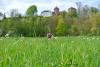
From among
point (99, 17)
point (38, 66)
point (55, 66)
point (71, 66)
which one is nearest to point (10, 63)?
point (38, 66)

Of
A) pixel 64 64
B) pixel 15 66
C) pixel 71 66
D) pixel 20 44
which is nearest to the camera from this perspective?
pixel 71 66

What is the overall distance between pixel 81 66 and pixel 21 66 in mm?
402

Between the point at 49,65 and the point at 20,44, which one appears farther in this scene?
the point at 20,44

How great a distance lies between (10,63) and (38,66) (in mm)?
175

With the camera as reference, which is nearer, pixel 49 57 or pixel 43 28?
pixel 49 57


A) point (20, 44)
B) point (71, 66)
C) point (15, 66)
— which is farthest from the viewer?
point (20, 44)

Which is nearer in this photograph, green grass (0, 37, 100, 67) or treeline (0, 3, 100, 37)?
green grass (0, 37, 100, 67)

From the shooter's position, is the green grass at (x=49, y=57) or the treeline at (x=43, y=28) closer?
the green grass at (x=49, y=57)

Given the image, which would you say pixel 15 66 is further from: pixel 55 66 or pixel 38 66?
pixel 55 66

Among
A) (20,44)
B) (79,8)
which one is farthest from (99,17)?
(20,44)

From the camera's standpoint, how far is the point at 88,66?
193 centimetres

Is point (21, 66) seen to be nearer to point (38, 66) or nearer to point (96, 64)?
point (38, 66)

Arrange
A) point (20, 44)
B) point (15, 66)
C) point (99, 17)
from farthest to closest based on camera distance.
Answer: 1. point (99, 17)
2. point (20, 44)
3. point (15, 66)

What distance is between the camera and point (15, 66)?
179 cm
